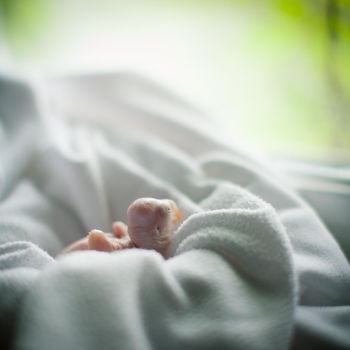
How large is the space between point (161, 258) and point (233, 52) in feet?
2.12

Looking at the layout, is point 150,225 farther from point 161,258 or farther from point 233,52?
point 233,52

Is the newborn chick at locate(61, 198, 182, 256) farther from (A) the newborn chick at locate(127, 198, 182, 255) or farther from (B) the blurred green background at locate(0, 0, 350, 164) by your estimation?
(B) the blurred green background at locate(0, 0, 350, 164)

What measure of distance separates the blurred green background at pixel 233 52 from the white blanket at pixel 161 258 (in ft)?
0.66

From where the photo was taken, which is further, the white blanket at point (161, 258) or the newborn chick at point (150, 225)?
the newborn chick at point (150, 225)

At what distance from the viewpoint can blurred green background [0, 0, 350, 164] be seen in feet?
2.94

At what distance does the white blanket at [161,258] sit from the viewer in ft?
1.35

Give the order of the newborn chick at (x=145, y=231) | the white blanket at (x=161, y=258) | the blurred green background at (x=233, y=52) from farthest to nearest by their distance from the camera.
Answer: the blurred green background at (x=233, y=52)
the newborn chick at (x=145, y=231)
the white blanket at (x=161, y=258)

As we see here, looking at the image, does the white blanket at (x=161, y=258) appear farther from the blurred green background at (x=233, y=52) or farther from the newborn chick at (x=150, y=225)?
the blurred green background at (x=233, y=52)

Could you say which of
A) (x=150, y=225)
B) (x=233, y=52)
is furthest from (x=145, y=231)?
(x=233, y=52)

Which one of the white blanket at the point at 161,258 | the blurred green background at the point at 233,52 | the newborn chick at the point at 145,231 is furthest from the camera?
the blurred green background at the point at 233,52

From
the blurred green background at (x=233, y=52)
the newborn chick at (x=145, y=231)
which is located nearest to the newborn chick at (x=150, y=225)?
the newborn chick at (x=145, y=231)

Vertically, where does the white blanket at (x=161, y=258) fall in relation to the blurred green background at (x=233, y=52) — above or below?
below

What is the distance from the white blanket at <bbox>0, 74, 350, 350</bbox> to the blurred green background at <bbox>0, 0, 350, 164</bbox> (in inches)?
7.9

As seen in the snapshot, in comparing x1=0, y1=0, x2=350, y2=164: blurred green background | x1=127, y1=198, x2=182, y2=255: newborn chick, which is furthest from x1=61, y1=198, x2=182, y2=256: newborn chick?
x1=0, y1=0, x2=350, y2=164: blurred green background
